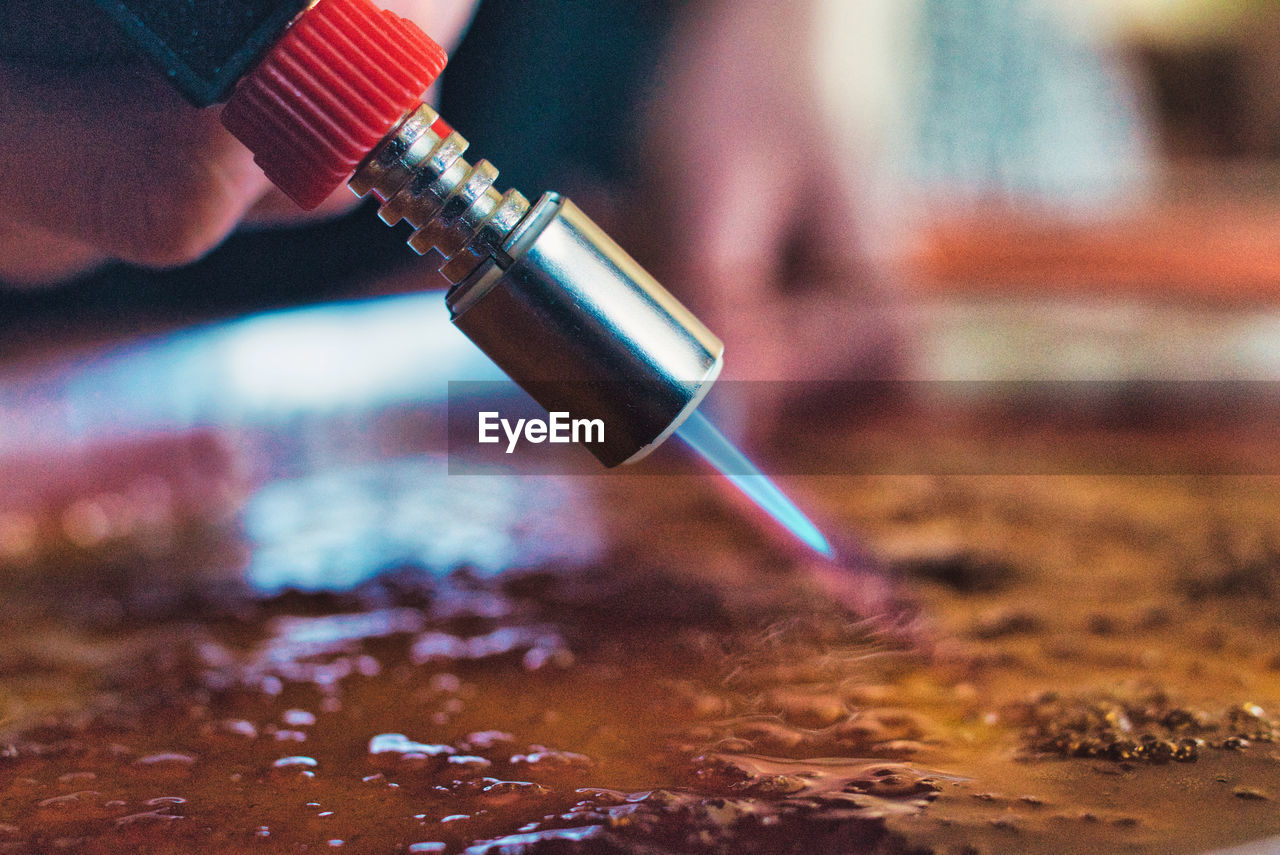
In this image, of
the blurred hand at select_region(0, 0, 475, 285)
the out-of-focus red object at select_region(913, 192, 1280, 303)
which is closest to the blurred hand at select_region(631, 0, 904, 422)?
the out-of-focus red object at select_region(913, 192, 1280, 303)

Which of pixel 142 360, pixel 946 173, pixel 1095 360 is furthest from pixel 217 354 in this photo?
pixel 946 173

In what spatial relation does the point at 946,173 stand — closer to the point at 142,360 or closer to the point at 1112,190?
the point at 1112,190

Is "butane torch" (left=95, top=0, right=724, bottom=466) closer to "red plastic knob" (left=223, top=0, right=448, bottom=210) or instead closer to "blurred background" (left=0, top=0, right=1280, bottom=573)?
"red plastic knob" (left=223, top=0, right=448, bottom=210)

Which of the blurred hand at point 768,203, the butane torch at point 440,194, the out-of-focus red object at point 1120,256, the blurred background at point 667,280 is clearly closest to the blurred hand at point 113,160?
the butane torch at point 440,194

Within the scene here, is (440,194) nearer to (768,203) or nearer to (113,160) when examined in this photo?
(113,160)

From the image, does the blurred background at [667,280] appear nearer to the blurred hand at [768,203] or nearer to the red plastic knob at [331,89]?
the blurred hand at [768,203]

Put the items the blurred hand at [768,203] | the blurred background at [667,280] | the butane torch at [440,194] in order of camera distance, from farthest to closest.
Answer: the blurred hand at [768,203] → the blurred background at [667,280] → the butane torch at [440,194]
